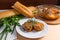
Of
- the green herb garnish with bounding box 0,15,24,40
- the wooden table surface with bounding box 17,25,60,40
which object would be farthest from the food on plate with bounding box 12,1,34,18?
the wooden table surface with bounding box 17,25,60,40

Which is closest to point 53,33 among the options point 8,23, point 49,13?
point 49,13

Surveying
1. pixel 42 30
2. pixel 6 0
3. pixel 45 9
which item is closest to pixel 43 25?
pixel 42 30

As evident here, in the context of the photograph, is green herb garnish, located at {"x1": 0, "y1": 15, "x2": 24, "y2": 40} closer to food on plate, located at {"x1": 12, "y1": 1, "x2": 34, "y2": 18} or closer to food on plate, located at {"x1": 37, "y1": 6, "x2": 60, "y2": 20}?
food on plate, located at {"x1": 12, "y1": 1, "x2": 34, "y2": 18}

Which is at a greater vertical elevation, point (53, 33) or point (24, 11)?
point (24, 11)

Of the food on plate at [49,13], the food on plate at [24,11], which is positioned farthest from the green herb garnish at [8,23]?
the food on plate at [49,13]

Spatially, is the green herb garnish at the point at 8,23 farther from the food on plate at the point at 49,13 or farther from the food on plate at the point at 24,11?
the food on plate at the point at 49,13

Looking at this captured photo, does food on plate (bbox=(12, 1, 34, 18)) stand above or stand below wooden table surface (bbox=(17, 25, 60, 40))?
above

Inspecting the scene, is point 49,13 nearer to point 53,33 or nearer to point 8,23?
point 53,33

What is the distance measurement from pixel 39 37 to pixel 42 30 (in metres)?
0.05

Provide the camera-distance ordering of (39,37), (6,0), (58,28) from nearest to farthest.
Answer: (39,37) < (58,28) < (6,0)

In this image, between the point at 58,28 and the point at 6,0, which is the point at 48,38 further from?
the point at 6,0

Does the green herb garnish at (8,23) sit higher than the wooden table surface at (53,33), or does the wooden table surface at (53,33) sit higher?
the green herb garnish at (8,23)

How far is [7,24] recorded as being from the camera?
0.72 m

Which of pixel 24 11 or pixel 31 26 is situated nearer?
pixel 31 26
